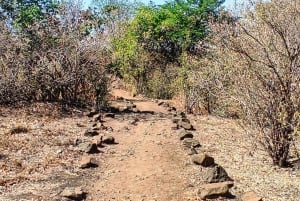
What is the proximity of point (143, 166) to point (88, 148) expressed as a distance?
1.82m

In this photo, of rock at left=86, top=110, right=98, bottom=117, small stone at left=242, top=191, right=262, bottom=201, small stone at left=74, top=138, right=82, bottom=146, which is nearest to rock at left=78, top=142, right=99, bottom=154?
small stone at left=74, top=138, right=82, bottom=146

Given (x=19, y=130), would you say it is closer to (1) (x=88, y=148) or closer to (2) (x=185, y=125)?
(1) (x=88, y=148)

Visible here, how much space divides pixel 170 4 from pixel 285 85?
1008 inches

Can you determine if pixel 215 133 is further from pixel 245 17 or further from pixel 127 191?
pixel 127 191

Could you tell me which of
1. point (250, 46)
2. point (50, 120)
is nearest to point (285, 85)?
point (250, 46)

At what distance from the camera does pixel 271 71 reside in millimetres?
9000

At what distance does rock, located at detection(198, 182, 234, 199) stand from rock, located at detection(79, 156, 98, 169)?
2789 mm

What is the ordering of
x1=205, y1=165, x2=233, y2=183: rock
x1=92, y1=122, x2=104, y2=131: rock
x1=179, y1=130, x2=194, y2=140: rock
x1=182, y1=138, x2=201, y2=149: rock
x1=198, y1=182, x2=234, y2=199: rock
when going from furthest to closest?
1. x1=92, y1=122, x2=104, y2=131: rock
2. x1=179, y1=130, x2=194, y2=140: rock
3. x1=182, y1=138, x2=201, y2=149: rock
4. x1=205, y1=165, x2=233, y2=183: rock
5. x1=198, y1=182, x2=234, y2=199: rock

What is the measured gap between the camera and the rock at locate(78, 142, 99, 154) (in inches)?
424

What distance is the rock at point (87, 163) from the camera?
952 centimetres

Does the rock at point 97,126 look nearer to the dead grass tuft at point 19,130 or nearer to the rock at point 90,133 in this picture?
the rock at point 90,133

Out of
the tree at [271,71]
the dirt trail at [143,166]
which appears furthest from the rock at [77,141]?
the tree at [271,71]

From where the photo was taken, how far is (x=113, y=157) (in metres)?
10.5

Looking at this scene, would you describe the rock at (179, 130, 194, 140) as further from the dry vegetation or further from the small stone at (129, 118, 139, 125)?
the small stone at (129, 118, 139, 125)
